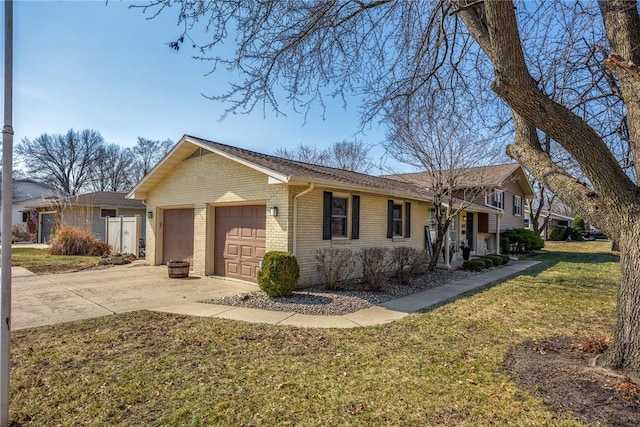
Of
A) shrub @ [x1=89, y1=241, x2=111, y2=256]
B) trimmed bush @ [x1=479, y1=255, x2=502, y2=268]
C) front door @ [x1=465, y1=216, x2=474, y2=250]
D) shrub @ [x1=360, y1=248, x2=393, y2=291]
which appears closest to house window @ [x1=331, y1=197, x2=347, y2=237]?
shrub @ [x1=360, y1=248, x2=393, y2=291]

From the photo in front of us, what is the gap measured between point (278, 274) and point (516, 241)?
19935 millimetres

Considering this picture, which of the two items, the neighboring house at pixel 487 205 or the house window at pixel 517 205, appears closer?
the neighboring house at pixel 487 205

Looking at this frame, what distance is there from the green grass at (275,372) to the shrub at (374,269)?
2406 mm

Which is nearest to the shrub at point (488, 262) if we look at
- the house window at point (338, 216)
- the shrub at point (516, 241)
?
the house window at point (338, 216)

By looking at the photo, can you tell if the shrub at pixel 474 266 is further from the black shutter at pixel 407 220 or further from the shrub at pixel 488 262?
the black shutter at pixel 407 220

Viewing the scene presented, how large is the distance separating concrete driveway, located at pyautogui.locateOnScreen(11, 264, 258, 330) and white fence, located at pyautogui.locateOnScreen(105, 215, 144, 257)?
194 inches

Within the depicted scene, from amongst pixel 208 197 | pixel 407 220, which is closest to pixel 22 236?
pixel 208 197

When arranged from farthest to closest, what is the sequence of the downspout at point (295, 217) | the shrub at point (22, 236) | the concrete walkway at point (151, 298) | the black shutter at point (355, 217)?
the shrub at point (22, 236)
the black shutter at point (355, 217)
the downspout at point (295, 217)
the concrete walkway at point (151, 298)

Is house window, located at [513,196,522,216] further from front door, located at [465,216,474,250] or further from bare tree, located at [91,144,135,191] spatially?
bare tree, located at [91,144,135,191]

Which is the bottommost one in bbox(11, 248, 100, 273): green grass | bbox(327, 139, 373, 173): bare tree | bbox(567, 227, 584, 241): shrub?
bbox(11, 248, 100, 273): green grass

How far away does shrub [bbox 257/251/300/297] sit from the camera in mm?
7898

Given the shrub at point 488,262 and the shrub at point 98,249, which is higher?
the shrub at point 98,249

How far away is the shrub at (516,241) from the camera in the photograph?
22.1m

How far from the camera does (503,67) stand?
371 centimetres
